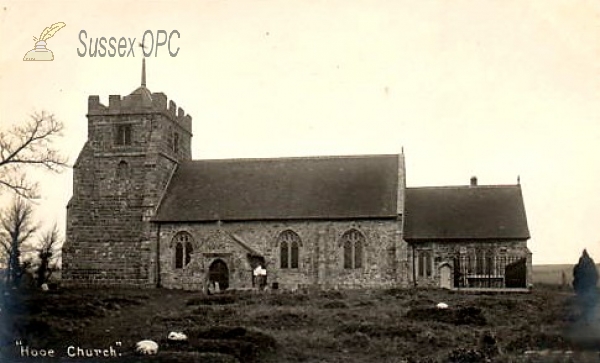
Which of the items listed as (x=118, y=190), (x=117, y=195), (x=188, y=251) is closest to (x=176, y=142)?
(x=118, y=190)

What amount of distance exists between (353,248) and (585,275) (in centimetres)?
1720

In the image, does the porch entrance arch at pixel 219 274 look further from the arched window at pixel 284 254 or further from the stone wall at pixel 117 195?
the stone wall at pixel 117 195

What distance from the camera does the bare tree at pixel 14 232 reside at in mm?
35562

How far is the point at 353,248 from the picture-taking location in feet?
147

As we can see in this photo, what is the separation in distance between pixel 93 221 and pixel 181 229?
548 cm

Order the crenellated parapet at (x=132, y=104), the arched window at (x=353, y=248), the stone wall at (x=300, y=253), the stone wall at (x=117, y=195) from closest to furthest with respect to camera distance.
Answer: the stone wall at (x=300, y=253)
the arched window at (x=353, y=248)
the stone wall at (x=117, y=195)
the crenellated parapet at (x=132, y=104)

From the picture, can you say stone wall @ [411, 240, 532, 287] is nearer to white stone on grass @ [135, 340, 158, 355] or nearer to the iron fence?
the iron fence

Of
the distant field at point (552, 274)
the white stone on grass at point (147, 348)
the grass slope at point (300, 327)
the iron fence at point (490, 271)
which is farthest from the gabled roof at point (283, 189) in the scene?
the white stone on grass at point (147, 348)

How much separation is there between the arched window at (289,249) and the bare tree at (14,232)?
14480 millimetres

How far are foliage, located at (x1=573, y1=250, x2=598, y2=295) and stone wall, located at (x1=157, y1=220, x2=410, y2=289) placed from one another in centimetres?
1460

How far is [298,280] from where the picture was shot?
4500 cm

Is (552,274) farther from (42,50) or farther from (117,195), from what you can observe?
(42,50)

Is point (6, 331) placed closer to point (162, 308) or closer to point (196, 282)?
point (162, 308)

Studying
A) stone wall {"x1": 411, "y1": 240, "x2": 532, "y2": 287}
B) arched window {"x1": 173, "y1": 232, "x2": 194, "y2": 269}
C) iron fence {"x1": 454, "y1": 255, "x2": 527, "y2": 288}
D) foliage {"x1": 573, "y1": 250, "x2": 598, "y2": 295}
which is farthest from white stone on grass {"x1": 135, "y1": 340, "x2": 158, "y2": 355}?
iron fence {"x1": 454, "y1": 255, "x2": 527, "y2": 288}
